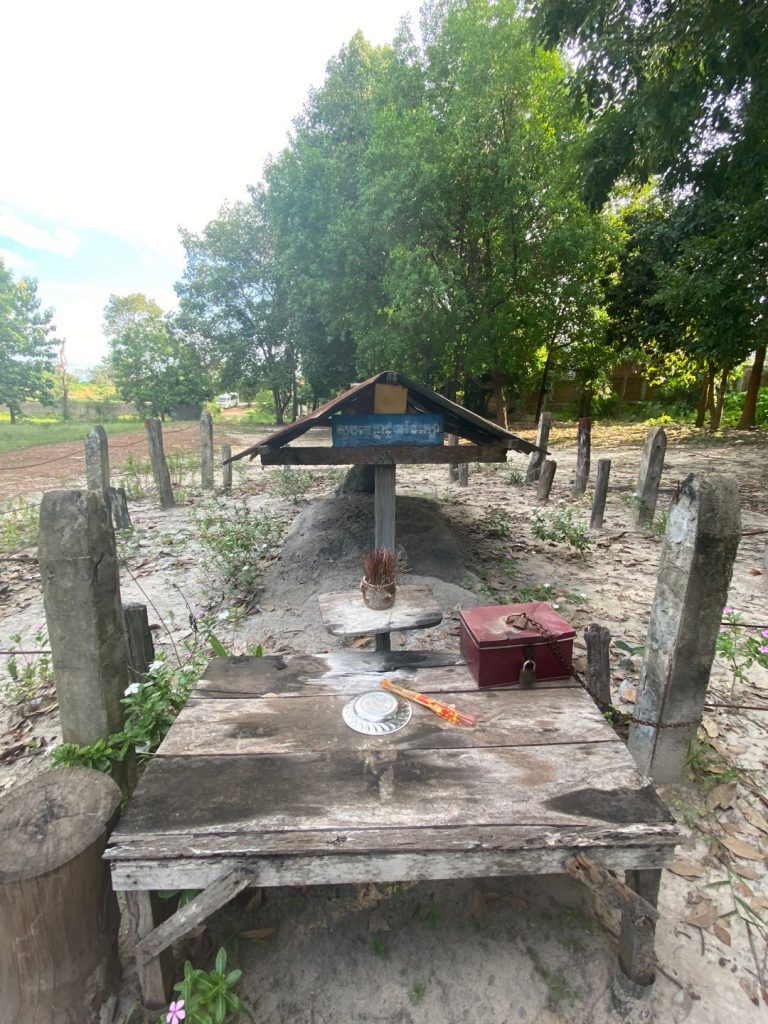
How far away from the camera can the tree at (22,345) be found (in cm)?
2808

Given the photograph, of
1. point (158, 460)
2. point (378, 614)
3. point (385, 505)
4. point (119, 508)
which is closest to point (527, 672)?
point (378, 614)

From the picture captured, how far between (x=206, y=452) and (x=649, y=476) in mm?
8236

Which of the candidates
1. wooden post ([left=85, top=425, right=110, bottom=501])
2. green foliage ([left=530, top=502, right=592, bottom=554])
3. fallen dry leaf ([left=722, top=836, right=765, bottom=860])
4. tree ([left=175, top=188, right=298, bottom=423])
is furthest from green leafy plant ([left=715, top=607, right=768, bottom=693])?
tree ([left=175, top=188, right=298, bottom=423])

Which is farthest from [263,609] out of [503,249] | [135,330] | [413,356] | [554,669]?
[135,330]

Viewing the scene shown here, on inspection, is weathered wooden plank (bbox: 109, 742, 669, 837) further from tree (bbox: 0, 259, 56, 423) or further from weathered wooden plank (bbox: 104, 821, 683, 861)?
tree (bbox: 0, 259, 56, 423)

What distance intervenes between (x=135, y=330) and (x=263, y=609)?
102 ft

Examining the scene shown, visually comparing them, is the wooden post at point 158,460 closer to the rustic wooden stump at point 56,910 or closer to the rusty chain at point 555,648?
the rustic wooden stump at point 56,910

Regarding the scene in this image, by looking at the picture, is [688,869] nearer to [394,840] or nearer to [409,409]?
[394,840]

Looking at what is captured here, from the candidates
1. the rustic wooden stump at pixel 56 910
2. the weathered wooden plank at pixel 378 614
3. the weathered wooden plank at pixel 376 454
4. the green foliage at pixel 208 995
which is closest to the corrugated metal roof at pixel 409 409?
the weathered wooden plank at pixel 376 454

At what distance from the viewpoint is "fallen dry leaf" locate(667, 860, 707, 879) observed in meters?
2.31

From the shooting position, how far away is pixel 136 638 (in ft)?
9.41

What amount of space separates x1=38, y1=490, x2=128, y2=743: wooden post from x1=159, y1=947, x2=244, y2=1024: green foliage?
1.05 meters

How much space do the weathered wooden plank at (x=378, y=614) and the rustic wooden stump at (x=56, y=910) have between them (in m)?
1.35

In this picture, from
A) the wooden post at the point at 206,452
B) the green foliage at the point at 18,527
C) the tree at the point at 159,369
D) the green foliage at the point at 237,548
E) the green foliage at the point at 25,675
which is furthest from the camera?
the tree at the point at 159,369
